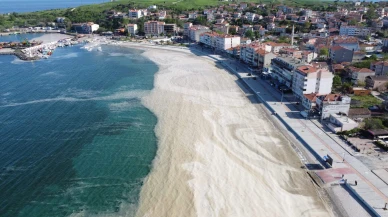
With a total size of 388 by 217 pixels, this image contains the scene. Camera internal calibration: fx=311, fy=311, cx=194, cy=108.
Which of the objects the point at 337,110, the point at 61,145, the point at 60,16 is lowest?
the point at 61,145

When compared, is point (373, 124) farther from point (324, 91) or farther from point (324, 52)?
point (324, 52)

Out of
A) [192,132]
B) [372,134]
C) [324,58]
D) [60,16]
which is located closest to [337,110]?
[372,134]

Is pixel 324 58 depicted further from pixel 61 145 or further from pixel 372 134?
pixel 61 145

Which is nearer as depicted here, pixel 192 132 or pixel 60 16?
pixel 192 132

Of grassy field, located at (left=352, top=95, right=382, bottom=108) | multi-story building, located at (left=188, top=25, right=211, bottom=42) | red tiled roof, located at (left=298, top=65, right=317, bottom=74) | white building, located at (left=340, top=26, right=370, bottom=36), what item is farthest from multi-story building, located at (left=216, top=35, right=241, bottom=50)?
white building, located at (left=340, top=26, right=370, bottom=36)

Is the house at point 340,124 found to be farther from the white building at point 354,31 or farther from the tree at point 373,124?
the white building at point 354,31
